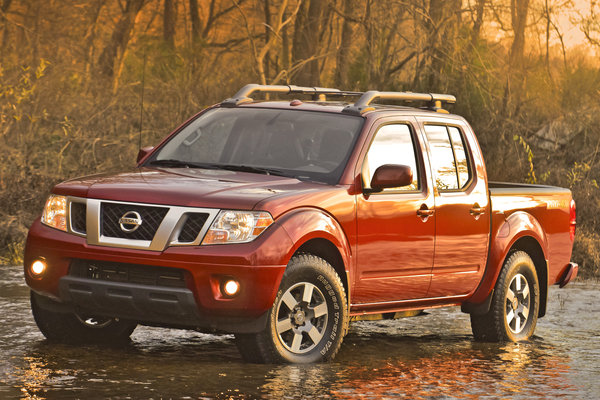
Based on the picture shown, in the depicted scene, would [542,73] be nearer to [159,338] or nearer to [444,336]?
[444,336]

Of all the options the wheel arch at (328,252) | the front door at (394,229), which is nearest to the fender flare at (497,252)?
the front door at (394,229)

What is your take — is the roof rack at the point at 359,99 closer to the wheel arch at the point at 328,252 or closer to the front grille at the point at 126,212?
the wheel arch at the point at 328,252

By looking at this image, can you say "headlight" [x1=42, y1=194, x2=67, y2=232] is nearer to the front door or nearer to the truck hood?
the truck hood

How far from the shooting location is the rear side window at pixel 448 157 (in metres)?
9.85

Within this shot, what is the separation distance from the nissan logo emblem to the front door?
163cm

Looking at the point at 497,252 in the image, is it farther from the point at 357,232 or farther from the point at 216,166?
the point at 216,166

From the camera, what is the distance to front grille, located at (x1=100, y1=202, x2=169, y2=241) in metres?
7.91

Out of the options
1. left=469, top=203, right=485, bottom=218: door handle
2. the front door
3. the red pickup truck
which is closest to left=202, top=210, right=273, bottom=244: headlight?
the red pickup truck

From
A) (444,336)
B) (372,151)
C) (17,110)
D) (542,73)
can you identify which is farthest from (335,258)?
(542,73)

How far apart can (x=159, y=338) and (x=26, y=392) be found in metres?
2.51

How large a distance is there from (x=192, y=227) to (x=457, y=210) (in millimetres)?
2695

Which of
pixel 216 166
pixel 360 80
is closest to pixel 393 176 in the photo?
pixel 216 166

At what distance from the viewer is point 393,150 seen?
942 cm

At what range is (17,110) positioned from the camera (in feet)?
61.6
